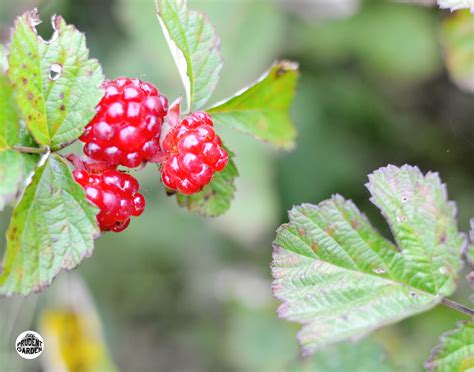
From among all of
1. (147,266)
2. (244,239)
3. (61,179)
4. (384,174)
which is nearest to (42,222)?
(61,179)

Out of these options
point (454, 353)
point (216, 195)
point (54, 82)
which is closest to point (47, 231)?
point (54, 82)

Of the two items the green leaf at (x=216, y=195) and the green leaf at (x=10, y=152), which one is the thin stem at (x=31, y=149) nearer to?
the green leaf at (x=10, y=152)

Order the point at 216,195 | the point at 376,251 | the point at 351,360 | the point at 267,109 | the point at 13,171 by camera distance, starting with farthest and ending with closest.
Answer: the point at 351,360 < the point at 267,109 < the point at 216,195 < the point at 376,251 < the point at 13,171

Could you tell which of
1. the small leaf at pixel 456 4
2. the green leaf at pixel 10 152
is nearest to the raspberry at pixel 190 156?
the green leaf at pixel 10 152

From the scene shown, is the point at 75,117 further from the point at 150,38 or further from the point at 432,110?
the point at 432,110

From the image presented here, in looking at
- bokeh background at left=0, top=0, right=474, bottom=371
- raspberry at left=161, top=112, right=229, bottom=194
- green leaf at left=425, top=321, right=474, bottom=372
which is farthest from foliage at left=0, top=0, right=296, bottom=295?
bokeh background at left=0, top=0, right=474, bottom=371

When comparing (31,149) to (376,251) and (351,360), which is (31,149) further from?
(351,360)
